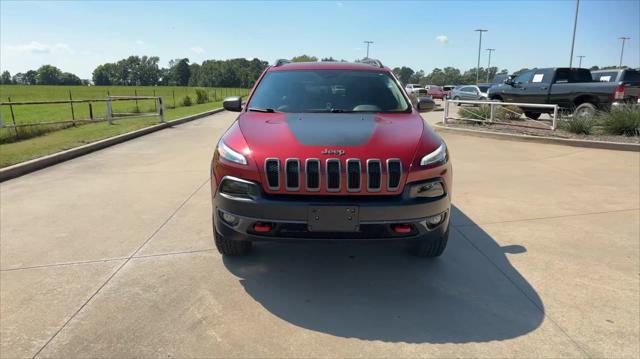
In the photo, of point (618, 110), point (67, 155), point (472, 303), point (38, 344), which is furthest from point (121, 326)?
point (618, 110)

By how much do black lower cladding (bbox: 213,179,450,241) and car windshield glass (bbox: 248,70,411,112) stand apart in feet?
4.48

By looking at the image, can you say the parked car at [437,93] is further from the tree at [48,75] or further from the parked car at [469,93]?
the tree at [48,75]

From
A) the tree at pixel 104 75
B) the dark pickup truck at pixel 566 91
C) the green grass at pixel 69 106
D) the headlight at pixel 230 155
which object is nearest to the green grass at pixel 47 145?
the green grass at pixel 69 106

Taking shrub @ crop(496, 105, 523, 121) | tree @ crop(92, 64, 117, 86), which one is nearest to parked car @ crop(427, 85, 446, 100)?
shrub @ crop(496, 105, 523, 121)

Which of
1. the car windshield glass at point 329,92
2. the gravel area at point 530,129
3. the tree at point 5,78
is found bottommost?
the gravel area at point 530,129

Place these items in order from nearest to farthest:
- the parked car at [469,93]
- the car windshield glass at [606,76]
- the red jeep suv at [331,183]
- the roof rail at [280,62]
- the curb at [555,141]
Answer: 1. the red jeep suv at [331,183]
2. the roof rail at [280,62]
3. the curb at [555,141]
4. the car windshield glass at [606,76]
5. the parked car at [469,93]

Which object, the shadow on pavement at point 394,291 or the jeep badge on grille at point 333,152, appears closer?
the shadow on pavement at point 394,291

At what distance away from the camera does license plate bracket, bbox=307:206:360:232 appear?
2896mm

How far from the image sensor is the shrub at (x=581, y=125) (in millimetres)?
10852

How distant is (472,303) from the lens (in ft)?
10.2

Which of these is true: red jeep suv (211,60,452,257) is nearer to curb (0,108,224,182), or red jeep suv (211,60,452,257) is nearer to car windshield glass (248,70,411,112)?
car windshield glass (248,70,411,112)

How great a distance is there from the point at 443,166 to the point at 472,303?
982 mm

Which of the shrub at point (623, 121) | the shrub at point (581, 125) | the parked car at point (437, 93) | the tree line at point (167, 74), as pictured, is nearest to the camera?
the shrub at point (623, 121)

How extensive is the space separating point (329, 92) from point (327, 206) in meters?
1.79
